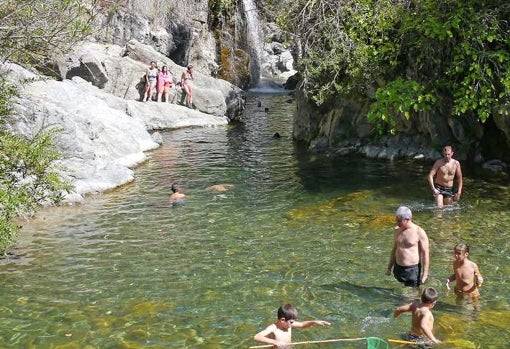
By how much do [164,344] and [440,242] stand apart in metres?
6.51

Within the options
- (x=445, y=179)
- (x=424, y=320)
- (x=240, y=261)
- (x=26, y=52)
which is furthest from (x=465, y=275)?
(x=26, y=52)

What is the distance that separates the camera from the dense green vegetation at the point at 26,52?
→ 32.7ft

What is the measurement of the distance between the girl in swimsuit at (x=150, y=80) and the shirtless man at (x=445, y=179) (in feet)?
63.5

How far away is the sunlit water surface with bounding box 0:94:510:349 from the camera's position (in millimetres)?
8469

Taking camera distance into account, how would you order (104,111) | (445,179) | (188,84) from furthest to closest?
(188,84)
(104,111)
(445,179)

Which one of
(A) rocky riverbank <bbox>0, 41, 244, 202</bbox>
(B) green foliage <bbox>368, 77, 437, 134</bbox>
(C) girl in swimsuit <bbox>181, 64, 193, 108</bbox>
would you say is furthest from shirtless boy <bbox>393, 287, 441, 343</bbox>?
(C) girl in swimsuit <bbox>181, 64, 193, 108</bbox>

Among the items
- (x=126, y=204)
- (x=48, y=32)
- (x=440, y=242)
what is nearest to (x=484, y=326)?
(x=440, y=242)

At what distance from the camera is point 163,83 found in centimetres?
3134

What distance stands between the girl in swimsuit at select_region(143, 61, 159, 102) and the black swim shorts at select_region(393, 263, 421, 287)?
23.2 metres

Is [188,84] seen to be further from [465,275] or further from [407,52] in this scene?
[465,275]

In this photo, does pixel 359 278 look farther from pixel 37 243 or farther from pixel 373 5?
pixel 373 5

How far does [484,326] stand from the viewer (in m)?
8.33

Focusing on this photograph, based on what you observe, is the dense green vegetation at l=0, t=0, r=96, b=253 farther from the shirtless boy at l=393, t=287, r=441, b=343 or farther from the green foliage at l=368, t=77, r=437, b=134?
the green foliage at l=368, t=77, r=437, b=134

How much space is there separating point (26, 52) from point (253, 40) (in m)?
35.8
